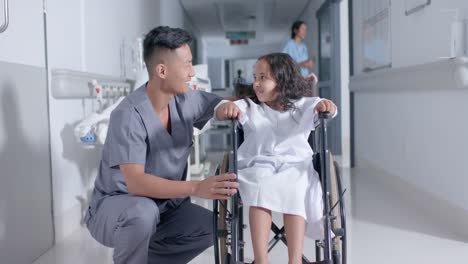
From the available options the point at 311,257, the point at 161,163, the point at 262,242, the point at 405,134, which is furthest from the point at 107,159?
the point at 405,134

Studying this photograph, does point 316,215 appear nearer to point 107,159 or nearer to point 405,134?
point 107,159

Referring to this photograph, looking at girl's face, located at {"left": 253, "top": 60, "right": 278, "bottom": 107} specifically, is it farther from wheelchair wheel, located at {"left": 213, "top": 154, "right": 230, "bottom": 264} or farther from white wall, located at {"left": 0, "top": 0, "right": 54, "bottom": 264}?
white wall, located at {"left": 0, "top": 0, "right": 54, "bottom": 264}

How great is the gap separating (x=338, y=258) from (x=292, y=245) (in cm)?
15

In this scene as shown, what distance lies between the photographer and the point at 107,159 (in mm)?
1778

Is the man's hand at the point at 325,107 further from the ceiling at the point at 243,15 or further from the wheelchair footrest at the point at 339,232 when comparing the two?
the ceiling at the point at 243,15

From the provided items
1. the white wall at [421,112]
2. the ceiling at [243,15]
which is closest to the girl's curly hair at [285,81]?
the white wall at [421,112]

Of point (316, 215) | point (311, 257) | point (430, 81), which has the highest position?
point (430, 81)

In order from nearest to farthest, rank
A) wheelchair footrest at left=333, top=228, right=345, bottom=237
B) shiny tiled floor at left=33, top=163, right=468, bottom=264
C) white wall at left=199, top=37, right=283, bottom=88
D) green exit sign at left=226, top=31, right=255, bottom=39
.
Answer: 1. wheelchair footrest at left=333, top=228, right=345, bottom=237
2. shiny tiled floor at left=33, top=163, right=468, bottom=264
3. green exit sign at left=226, top=31, right=255, bottom=39
4. white wall at left=199, top=37, right=283, bottom=88

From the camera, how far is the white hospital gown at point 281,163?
1.65 meters

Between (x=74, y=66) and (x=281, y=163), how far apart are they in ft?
5.71

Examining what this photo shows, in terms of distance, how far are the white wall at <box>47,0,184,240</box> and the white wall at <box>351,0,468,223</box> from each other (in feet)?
6.84

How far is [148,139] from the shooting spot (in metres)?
1.76

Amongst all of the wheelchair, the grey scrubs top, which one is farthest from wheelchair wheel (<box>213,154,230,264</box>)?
the grey scrubs top

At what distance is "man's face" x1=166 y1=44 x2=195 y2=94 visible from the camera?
175 centimetres
